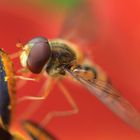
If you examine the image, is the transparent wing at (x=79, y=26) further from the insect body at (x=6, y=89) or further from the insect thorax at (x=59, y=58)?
the insect body at (x=6, y=89)

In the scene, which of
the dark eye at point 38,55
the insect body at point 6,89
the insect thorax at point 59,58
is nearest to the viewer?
the insect body at point 6,89

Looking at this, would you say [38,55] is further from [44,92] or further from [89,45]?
[89,45]

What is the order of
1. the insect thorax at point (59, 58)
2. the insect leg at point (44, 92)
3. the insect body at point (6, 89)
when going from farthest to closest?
the insect leg at point (44, 92) < the insect thorax at point (59, 58) < the insect body at point (6, 89)

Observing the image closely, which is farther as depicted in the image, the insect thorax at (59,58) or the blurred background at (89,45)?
the blurred background at (89,45)

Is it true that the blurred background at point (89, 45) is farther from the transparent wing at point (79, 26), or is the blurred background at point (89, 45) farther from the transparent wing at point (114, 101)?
the transparent wing at point (114, 101)

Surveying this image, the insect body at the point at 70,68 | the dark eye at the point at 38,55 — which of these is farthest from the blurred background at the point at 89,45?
the dark eye at the point at 38,55

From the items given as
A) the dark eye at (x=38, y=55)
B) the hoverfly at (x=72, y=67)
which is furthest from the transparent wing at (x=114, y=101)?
the dark eye at (x=38, y=55)

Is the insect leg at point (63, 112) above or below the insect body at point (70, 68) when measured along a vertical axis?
→ below

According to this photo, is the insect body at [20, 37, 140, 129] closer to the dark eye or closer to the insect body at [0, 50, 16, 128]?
the dark eye

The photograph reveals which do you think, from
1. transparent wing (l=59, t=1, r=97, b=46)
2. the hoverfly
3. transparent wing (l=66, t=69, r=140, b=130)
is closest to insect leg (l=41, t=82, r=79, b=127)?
the hoverfly
